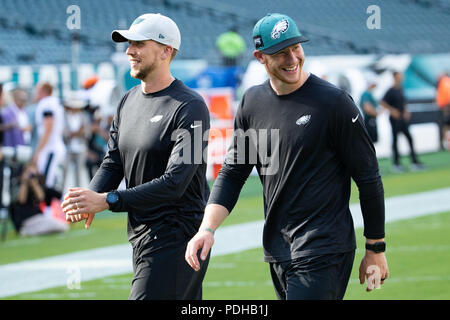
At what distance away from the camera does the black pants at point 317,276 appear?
4094 millimetres

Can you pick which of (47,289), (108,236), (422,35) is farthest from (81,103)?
(422,35)

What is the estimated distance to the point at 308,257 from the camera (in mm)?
4152

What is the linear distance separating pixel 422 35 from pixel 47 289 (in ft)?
81.3

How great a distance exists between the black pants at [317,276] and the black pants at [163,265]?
2.39 feet

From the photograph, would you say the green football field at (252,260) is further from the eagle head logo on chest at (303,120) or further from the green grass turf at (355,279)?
the eagle head logo on chest at (303,120)

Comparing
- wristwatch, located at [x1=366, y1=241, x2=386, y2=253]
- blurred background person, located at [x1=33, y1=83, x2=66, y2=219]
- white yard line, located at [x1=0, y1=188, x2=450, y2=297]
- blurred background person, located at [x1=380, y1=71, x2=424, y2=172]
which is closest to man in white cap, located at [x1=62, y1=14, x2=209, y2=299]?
wristwatch, located at [x1=366, y1=241, x2=386, y2=253]

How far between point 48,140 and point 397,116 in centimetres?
903

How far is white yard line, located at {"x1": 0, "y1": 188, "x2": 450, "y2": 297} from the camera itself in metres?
8.71

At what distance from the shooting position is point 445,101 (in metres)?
23.0

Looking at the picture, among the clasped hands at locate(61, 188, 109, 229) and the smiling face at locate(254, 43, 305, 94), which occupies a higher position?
the smiling face at locate(254, 43, 305, 94)

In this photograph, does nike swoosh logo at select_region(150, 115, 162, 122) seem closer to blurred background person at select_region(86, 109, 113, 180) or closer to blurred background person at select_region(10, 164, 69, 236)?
blurred background person at select_region(10, 164, 69, 236)

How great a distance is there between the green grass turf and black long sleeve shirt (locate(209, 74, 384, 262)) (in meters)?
3.48

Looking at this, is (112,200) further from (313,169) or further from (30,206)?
(30,206)
